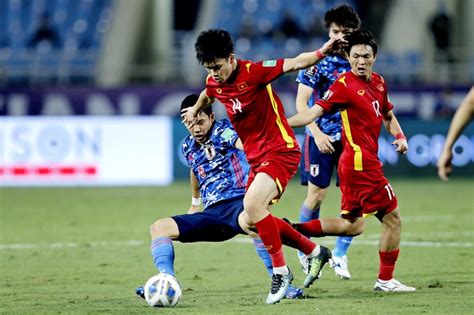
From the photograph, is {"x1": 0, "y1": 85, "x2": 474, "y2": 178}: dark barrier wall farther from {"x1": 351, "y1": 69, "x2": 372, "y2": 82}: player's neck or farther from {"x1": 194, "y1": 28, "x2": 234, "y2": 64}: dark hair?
{"x1": 194, "y1": 28, "x2": 234, "y2": 64}: dark hair

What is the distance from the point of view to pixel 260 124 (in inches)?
324

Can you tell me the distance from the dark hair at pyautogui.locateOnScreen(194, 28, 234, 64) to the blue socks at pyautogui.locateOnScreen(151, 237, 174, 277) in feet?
4.47


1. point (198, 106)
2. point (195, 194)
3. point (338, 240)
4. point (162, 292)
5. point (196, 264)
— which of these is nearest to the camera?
point (162, 292)

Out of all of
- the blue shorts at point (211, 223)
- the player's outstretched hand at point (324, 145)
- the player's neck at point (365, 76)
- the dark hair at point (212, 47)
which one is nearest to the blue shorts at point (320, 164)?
the player's outstretched hand at point (324, 145)

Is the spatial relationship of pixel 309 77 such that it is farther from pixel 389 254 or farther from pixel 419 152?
pixel 419 152

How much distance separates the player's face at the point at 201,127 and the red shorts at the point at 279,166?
510 millimetres

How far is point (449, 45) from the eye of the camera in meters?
27.5

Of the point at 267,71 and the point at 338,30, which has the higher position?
the point at 338,30

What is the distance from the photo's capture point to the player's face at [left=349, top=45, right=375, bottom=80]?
27.8 feet

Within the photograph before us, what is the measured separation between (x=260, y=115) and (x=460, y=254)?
3818mm

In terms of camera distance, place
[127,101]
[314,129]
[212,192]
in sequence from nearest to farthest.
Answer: [212,192] < [314,129] < [127,101]

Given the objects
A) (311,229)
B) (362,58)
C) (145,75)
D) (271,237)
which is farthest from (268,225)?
(145,75)

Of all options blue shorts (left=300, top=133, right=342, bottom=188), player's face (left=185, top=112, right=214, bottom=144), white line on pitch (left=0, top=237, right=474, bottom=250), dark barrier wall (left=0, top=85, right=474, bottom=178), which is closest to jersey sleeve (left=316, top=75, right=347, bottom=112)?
player's face (left=185, top=112, right=214, bottom=144)

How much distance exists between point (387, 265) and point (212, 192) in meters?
1.50
